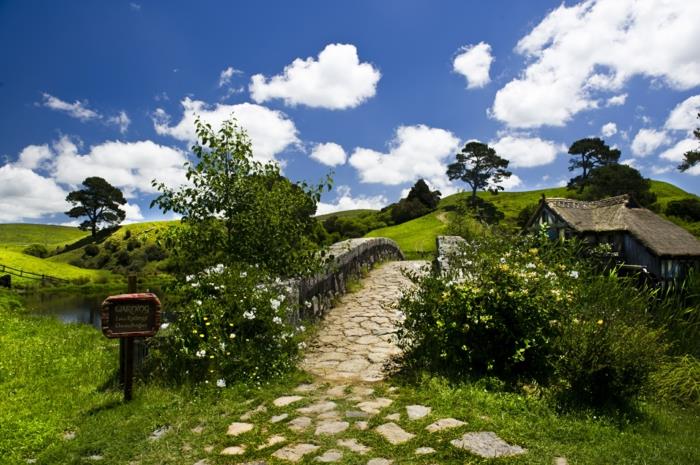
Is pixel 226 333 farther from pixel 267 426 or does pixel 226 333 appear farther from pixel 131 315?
pixel 267 426

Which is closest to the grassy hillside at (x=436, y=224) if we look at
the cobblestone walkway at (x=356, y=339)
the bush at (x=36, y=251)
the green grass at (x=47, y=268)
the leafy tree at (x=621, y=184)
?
the leafy tree at (x=621, y=184)

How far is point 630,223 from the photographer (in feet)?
55.0

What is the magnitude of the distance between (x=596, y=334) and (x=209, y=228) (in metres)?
5.91

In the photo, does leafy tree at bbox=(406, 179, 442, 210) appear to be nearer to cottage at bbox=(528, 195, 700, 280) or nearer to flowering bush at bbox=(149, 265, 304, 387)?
cottage at bbox=(528, 195, 700, 280)

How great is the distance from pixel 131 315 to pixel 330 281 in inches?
210

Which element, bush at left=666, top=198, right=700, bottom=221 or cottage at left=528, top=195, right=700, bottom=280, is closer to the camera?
cottage at left=528, top=195, right=700, bottom=280

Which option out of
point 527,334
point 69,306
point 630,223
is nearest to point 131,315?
point 527,334

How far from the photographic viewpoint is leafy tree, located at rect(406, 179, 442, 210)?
64.2m

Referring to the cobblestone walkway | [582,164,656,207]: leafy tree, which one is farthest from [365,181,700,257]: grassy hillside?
the cobblestone walkway

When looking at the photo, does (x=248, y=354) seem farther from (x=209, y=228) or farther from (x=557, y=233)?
(x=557, y=233)

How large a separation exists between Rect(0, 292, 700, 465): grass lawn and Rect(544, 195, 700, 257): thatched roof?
42.1 ft

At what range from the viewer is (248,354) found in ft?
18.6

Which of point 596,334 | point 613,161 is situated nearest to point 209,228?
point 596,334

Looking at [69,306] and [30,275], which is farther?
[30,275]
